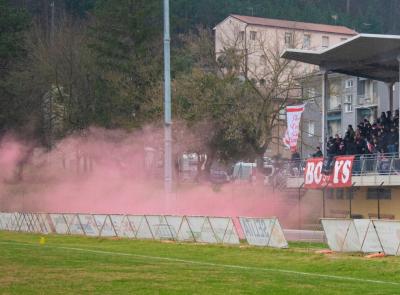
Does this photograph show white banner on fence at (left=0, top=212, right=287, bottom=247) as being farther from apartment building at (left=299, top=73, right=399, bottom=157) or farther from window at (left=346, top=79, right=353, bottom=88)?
window at (left=346, top=79, right=353, bottom=88)

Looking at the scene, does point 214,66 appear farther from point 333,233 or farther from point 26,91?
point 333,233

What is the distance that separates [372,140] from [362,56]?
5978 millimetres

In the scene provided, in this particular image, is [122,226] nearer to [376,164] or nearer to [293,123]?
[376,164]

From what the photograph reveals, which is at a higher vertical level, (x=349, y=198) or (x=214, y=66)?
(x=214, y=66)

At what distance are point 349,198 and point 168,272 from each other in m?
27.3

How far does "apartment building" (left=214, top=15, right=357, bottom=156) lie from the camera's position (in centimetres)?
7344

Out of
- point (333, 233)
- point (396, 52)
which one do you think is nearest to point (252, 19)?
point (396, 52)

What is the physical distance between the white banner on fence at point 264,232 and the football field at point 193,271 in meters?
0.73

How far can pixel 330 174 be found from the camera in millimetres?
49531

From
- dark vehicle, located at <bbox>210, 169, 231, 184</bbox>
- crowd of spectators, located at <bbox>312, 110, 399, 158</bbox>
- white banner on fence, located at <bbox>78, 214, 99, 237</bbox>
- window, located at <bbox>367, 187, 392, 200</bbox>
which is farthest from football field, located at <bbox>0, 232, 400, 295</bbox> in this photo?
dark vehicle, located at <bbox>210, 169, 231, 184</bbox>

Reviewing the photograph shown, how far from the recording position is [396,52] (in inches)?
1962

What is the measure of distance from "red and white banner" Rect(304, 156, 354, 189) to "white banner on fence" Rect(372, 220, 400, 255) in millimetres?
18053

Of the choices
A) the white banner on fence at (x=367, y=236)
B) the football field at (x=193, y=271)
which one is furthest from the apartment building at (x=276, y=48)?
the white banner on fence at (x=367, y=236)

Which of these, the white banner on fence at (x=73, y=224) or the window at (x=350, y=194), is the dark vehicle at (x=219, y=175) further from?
the white banner on fence at (x=73, y=224)
